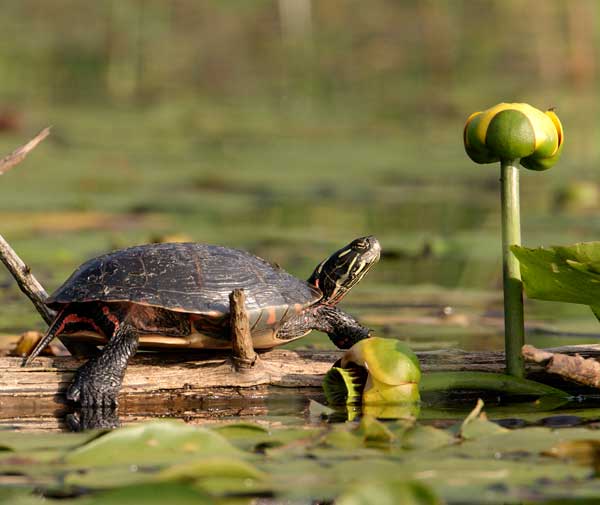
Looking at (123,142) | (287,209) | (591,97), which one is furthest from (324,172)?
(591,97)

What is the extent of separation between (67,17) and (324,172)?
776cm

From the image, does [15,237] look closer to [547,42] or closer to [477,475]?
[477,475]

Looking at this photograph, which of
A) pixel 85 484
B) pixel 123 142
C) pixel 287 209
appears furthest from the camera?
pixel 123 142

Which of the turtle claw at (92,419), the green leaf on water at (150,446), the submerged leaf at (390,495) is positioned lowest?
the turtle claw at (92,419)

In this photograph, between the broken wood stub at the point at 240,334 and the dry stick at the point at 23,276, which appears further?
the dry stick at the point at 23,276

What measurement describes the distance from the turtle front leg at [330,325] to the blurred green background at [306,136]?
542 millimetres

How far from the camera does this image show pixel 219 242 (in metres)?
7.27

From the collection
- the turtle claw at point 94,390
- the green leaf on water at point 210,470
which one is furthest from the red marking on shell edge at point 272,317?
the green leaf on water at point 210,470

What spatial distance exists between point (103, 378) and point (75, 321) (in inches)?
16.2

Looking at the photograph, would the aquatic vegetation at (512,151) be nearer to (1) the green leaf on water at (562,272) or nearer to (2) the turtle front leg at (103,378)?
(1) the green leaf on water at (562,272)

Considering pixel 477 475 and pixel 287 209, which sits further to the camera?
pixel 287 209

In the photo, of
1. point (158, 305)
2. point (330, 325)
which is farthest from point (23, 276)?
point (330, 325)

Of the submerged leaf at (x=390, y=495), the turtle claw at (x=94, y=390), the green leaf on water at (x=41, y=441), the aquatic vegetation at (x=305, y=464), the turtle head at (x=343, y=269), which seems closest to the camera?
the submerged leaf at (x=390, y=495)

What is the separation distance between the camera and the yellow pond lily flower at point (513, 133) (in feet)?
10.5
